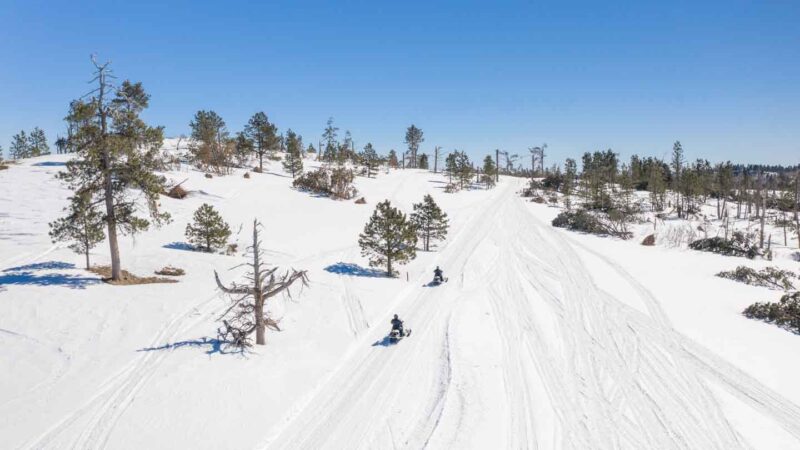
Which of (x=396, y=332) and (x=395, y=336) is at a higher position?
(x=396, y=332)

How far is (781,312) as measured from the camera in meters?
20.8

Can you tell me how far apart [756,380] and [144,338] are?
79.1 feet

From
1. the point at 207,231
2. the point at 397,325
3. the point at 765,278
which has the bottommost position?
the point at 397,325

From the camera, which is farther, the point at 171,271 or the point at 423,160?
the point at 423,160

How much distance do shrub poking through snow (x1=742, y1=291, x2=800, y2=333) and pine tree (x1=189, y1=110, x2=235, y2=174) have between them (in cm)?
6646

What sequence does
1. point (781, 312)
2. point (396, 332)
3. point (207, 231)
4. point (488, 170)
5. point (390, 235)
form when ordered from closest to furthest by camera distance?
point (396, 332) < point (781, 312) < point (390, 235) < point (207, 231) < point (488, 170)

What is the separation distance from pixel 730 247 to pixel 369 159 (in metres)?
66.2

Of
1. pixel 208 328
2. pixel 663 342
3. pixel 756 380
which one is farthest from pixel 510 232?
pixel 208 328

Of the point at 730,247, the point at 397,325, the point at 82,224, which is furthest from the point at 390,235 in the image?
the point at 730,247

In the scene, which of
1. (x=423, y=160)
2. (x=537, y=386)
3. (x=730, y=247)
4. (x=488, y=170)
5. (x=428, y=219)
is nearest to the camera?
(x=537, y=386)

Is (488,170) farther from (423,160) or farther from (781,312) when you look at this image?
(781,312)

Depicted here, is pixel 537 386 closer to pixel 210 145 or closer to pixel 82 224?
pixel 82 224

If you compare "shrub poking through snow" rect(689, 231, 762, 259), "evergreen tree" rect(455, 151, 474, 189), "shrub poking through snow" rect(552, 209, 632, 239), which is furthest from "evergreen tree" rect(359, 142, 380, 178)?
"shrub poking through snow" rect(689, 231, 762, 259)

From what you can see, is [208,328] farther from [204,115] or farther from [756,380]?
[204,115]
